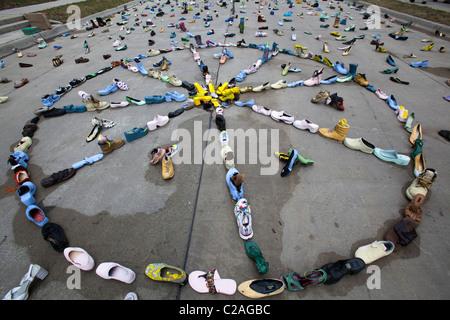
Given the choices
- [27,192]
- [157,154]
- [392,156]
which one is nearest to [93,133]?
[27,192]

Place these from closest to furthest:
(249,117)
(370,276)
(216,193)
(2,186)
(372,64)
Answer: (370,276)
(216,193)
(2,186)
(249,117)
(372,64)

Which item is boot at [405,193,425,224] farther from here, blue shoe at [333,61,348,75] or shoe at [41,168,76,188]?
shoe at [41,168,76,188]

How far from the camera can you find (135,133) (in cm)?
348

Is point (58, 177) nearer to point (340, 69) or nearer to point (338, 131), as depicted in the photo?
point (338, 131)

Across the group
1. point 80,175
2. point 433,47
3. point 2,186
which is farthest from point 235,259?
point 433,47

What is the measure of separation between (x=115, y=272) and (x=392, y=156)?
430 centimetres

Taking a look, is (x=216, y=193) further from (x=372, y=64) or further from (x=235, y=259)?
(x=372, y=64)

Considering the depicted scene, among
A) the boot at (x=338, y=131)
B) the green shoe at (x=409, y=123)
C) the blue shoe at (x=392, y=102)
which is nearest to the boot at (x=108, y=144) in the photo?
the boot at (x=338, y=131)

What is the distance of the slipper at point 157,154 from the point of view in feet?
10.1

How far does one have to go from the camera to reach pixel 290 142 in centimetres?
344

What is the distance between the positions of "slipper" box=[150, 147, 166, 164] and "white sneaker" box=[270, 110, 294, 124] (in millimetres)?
2339

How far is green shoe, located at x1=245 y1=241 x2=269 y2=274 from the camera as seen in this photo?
1917 mm

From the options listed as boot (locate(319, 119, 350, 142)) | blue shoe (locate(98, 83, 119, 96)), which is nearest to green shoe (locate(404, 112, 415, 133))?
boot (locate(319, 119, 350, 142))

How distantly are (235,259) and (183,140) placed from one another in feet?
7.49
